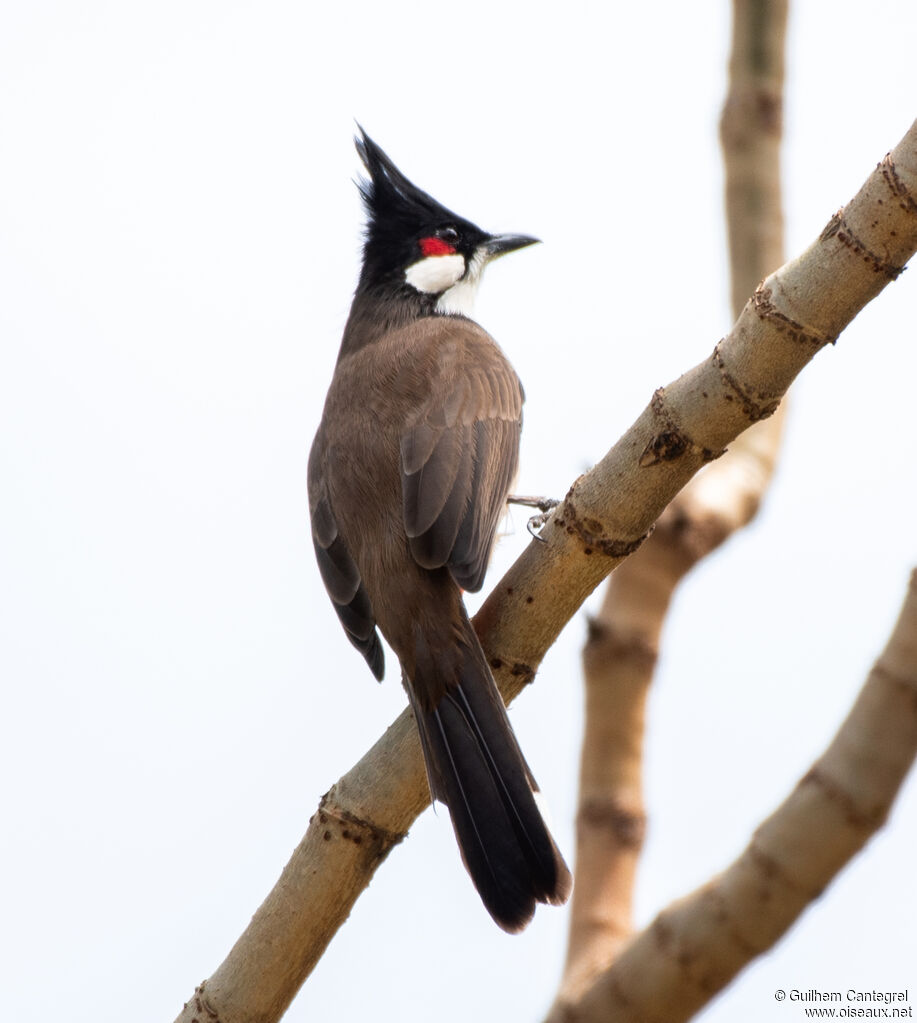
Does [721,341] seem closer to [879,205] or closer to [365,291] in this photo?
[879,205]

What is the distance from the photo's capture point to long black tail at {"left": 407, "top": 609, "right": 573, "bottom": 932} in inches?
113

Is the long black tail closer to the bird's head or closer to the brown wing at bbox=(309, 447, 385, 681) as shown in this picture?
the brown wing at bbox=(309, 447, 385, 681)

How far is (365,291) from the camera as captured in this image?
4984mm

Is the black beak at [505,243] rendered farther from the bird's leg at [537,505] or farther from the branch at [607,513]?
the branch at [607,513]

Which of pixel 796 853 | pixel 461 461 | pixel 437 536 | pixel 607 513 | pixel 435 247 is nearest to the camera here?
pixel 607 513

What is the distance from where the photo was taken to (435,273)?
4.94 m

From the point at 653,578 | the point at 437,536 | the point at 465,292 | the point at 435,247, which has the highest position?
the point at 435,247

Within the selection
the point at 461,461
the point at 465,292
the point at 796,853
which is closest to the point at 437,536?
the point at 461,461

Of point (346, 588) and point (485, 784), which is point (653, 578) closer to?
point (346, 588)

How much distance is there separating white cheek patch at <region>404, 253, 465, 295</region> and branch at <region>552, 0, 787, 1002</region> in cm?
106

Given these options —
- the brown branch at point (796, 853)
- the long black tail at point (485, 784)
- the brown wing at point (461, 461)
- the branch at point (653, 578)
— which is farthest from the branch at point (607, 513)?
the branch at point (653, 578)

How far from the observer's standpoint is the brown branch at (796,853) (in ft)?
9.49

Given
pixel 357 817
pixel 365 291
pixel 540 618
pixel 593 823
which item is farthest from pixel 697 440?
pixel 365 291

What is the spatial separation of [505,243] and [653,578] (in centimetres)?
188
